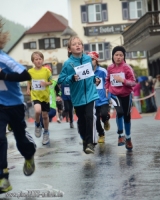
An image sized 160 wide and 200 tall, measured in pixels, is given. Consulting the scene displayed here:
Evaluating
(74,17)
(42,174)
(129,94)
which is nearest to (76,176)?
(42,174)

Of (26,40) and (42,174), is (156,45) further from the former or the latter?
(26,40)

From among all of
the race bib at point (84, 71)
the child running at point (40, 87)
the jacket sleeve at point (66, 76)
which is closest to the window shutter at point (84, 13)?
the child running at point (40, 87)

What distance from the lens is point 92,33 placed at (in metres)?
68.0

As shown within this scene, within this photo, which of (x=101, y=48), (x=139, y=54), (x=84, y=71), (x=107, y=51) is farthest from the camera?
(x=101, y=48)

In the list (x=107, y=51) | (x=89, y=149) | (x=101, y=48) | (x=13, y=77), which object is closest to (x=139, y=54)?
(x=107, y=51)

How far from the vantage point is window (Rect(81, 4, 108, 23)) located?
2638 inches

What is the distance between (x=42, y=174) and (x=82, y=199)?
219 centimetres

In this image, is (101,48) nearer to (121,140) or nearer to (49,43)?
(49,43)

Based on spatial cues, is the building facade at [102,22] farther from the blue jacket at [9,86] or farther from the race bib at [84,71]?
the blue jacket at [9,86]

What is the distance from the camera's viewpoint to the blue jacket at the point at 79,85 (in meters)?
10.6

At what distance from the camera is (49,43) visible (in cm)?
7631

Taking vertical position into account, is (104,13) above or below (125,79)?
above

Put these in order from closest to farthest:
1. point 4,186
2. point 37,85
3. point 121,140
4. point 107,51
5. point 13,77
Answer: point 4,186 → point 13,77 → point 121,140 → point 37,85 → point 107,51

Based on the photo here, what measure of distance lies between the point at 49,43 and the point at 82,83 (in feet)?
217
